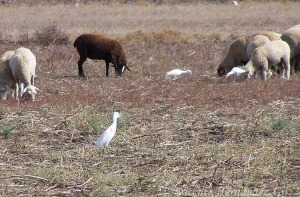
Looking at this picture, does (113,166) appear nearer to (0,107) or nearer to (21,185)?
(21,185)

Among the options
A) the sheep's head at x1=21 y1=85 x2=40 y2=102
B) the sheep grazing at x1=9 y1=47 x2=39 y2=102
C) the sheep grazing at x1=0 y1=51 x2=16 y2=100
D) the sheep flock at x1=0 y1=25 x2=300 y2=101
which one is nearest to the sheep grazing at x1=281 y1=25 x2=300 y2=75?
the sheep flock at x1=0 y1=25 x2=300 y2=101

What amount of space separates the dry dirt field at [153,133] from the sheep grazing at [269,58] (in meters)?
0.55

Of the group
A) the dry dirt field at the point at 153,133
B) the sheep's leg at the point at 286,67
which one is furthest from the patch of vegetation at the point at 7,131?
the sheep's leg at the point at 286,67

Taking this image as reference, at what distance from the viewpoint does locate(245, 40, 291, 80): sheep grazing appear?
707 inches

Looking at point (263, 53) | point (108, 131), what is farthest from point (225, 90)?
point (108, 131)

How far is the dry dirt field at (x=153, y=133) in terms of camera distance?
26.4 ft

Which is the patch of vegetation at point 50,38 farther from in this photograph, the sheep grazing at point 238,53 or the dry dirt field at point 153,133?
the sheep grazing at point 238,53

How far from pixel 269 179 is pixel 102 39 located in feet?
42.6

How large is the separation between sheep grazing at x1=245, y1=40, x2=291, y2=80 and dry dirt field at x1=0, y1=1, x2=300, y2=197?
55 cm

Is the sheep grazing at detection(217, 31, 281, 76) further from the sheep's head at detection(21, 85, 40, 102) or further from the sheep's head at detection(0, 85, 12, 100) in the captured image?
the sheep's head at detection(21, 85, 40, 102)

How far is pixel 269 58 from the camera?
18188 mm

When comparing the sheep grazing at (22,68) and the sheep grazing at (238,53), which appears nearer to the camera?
the sheep grazing at (22,68)

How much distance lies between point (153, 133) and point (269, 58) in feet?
26.7

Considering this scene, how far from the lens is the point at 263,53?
59.0ft
